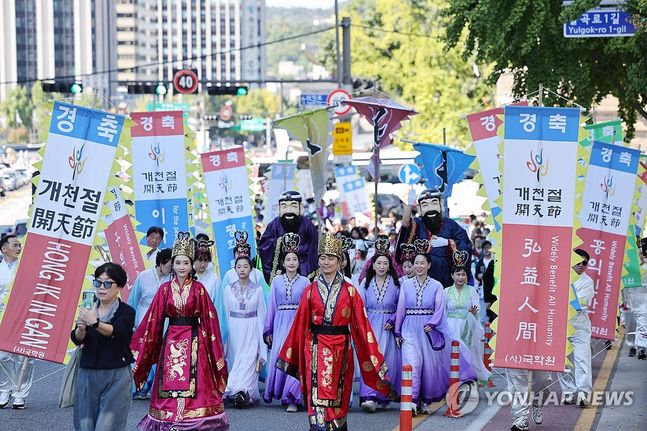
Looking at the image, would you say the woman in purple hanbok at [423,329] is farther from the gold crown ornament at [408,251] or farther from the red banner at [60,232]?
the red banner at [60,232]

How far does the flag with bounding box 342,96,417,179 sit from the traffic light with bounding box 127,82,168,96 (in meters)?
17.6

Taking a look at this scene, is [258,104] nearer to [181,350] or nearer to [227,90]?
[227,90]

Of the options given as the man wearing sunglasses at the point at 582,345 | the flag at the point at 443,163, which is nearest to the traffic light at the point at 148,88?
the flag at the point at 443,163

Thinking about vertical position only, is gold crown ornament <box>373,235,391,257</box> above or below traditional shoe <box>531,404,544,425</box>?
above

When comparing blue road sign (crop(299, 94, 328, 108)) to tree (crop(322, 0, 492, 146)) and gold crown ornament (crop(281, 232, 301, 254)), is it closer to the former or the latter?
tree (crop(322, 0, 492, 146))

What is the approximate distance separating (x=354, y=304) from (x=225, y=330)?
357 centimetres

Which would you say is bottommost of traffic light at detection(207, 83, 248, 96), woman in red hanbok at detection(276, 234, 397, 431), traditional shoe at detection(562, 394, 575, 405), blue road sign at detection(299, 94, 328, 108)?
traditional shoe at detection(562, 394, 575, 405)

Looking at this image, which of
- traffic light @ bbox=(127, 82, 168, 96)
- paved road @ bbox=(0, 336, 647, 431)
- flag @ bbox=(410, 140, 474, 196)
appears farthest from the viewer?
traffic light @ bbox=(127, 82, 168, 96)

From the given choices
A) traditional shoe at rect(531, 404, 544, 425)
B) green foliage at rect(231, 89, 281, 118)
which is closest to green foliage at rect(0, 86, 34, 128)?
green foliage at rect(231, 89, 281, 118)

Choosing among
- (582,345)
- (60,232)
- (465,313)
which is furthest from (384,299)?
(60,232)

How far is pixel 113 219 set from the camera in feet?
51.4

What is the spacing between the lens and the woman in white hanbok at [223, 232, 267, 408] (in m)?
13.9

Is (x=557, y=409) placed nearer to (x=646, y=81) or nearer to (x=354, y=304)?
(x=354, y=304)

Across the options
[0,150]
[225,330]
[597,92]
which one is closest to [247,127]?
[0,150]
